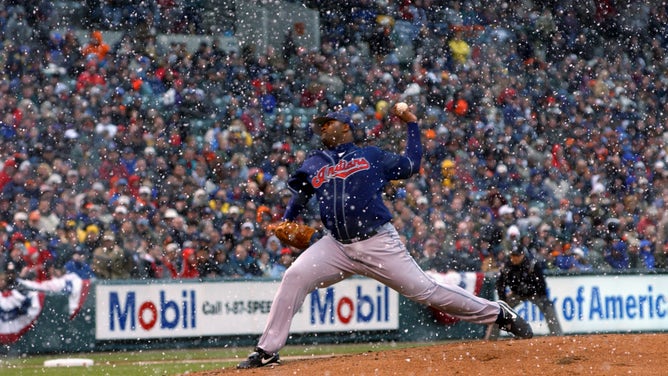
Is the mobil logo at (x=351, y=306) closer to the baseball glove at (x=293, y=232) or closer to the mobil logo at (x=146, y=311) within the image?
the mobil logo at (x=146, y=311)

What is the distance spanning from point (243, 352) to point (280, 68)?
6.90 metres

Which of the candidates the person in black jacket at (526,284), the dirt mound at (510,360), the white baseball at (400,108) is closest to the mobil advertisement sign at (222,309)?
the person in black jacket at (526,284)

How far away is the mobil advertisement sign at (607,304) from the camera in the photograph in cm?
1692

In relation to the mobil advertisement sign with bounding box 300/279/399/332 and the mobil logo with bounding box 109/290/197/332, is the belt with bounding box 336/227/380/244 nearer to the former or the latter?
the mobil logo with bounding box 109/290/197/332

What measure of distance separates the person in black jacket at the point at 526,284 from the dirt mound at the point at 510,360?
488 cm

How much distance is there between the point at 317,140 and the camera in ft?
62.4

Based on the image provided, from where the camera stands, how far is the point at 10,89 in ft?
57.9

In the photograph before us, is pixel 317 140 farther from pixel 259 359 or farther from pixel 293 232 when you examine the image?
pixel 259 359

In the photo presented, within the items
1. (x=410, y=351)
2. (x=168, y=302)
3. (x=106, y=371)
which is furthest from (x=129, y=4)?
(x=410, y=351)

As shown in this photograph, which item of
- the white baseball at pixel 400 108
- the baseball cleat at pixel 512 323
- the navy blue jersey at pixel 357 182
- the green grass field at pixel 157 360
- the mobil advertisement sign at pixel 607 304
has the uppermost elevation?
the white baseball at pixel 400 108

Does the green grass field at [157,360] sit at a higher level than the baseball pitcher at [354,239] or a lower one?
lower

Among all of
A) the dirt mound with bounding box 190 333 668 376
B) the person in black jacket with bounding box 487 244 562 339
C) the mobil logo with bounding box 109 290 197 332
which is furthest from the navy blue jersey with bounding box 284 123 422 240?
the mobil logo with bounding box 109 290 197 332

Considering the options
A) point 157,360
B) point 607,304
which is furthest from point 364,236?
point 607,304

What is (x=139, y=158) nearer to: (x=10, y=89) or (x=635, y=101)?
(x=10, y=89)
